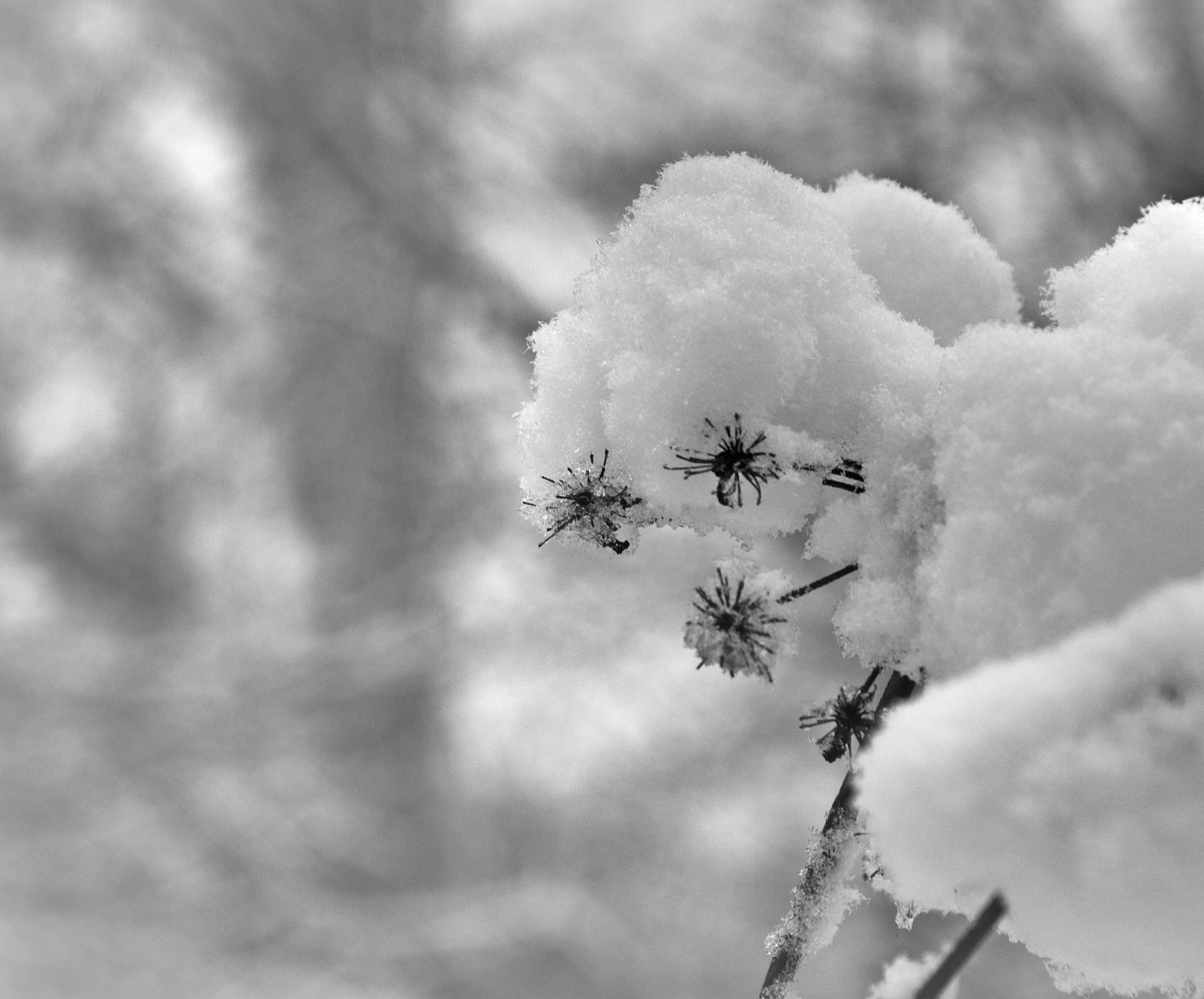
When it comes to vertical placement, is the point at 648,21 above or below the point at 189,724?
above

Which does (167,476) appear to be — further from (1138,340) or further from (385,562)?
(1138,340)

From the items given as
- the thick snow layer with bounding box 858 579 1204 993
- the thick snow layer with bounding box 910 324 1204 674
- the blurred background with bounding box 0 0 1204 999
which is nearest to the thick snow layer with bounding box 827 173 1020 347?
the thick snow layer with bounding box 910 324 1204 674

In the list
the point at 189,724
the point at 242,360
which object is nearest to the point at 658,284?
the point at 242,360

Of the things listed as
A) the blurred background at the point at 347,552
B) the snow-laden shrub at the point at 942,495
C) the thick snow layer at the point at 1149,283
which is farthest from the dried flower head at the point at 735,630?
the blurred background at the point at 347,552

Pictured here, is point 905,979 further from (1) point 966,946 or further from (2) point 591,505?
(2) point 591,505

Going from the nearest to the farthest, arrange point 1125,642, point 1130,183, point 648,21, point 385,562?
point 1125,642
point 1130,183
point 648,21
point 385,562

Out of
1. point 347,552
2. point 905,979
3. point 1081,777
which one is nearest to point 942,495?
point 1081,777

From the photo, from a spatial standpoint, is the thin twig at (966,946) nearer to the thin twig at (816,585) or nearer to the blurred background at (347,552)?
the thin twig at (816,585)
